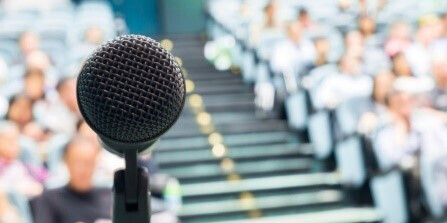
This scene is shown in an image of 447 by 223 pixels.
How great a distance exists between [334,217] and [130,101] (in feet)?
13.2

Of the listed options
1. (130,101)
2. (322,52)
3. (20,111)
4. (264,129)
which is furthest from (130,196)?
(322,52)

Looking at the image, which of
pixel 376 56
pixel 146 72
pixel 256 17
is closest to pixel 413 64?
pixel 376 56

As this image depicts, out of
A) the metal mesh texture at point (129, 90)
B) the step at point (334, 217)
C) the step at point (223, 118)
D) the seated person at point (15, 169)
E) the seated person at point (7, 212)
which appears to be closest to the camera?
the metal mesh texture at point (129, 90)

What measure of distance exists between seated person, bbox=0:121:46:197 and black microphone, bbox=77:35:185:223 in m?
2.22

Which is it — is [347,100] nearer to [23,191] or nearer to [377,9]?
[23,191]

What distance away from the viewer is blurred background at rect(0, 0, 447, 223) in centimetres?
331

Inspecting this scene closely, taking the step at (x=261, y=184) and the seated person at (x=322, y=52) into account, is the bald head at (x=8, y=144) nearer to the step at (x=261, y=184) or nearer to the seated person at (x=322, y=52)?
the step at (x=261, y=184)

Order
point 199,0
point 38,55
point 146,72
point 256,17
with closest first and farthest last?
point 146,72
point 38,55
point 256,17
point 199,0

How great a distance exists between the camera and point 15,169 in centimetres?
330

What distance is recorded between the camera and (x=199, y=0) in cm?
1083

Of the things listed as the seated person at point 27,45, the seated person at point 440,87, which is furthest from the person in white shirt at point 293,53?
the seated person at point 27,45

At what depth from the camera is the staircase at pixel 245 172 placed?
16.2 feet

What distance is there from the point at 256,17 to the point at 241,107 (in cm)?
150

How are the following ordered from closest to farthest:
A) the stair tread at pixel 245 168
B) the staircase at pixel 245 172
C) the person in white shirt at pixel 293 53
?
the staircase at pixel 245 172 → the stair tread at pixel 245 168 → the person in white shirt at pixel 293 53
